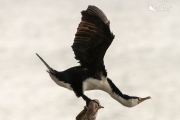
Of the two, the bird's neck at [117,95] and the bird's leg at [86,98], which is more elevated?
the bird's neck at [117,95]

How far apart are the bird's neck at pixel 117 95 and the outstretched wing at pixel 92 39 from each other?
1.61 ft

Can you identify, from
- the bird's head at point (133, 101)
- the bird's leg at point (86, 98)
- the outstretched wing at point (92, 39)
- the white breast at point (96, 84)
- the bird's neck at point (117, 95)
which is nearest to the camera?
the bird's leg at point (86, 98)

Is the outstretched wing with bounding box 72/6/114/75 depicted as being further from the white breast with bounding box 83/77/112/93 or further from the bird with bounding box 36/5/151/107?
the white breast with bounding box 83/77/112/93

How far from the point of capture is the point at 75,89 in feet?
37.0

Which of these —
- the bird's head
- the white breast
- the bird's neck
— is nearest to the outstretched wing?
the white breast

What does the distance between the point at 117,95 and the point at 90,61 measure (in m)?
1.03

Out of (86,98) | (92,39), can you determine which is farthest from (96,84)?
(92,39)

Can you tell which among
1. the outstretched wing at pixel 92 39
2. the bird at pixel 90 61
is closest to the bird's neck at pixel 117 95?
the bird at pixel 90 61

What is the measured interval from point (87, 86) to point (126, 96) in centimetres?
105

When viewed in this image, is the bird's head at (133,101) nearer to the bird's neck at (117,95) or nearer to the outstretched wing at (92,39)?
the bird's neck at (117,95)

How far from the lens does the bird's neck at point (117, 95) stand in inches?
465

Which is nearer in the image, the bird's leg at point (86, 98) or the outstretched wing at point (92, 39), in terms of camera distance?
the bird's leg at point (86, 98)

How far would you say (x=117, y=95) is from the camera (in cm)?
1190

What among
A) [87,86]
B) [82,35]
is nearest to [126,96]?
[87,86]
